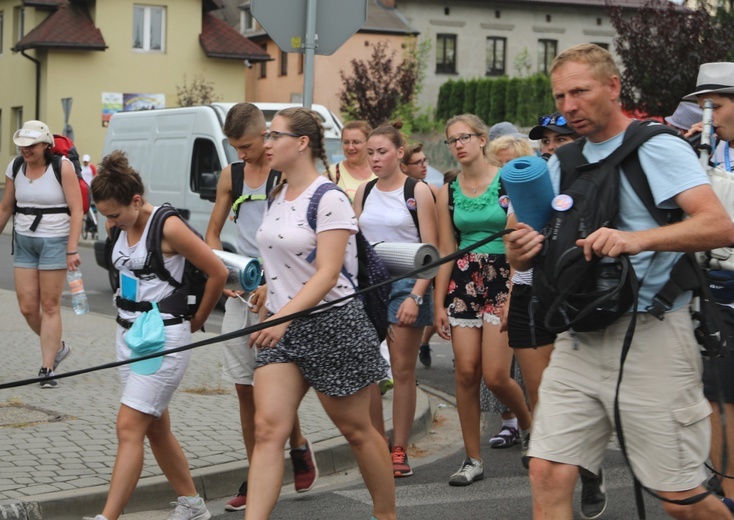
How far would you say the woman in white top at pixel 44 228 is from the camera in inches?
345

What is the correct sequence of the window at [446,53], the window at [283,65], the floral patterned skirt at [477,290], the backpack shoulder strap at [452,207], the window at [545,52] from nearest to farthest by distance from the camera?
1. the floral patterned skirt at [477,290]
2. the backpack shoulder strap at [452,207]
3. the window at [283,65]
4. the window at [446,53]
5. the window at [545,52]

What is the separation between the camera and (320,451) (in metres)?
6.89

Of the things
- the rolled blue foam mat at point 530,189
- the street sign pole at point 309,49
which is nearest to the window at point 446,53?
the street sign pole at point 309,49

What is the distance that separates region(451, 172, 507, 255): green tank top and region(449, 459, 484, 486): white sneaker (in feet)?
3.80

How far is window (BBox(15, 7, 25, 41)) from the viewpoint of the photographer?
47906 millimetres

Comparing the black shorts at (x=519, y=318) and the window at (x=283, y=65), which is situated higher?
the window at (x=283, y=65)

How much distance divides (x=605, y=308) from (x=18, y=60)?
4611 cm

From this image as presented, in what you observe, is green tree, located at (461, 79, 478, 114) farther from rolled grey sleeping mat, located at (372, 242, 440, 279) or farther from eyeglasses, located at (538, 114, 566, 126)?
rolled grey sleeping mat, located at (372, 242, 440, 279)

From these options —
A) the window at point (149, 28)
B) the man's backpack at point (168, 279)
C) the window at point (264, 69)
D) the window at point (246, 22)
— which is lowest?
the man's backpack at point (168, 279)

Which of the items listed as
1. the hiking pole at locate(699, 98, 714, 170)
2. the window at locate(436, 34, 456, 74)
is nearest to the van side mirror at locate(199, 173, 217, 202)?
the hiking pole at locate(699, 98, 714, 170)

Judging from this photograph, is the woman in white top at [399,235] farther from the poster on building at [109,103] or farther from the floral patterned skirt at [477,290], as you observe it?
the poster on building at [109,103]

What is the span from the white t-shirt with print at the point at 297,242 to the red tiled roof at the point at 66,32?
131ft

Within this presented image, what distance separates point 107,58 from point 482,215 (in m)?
40.4

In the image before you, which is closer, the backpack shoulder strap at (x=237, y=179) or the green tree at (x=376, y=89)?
the backpack shoulder strap at (x=237, y=179)
